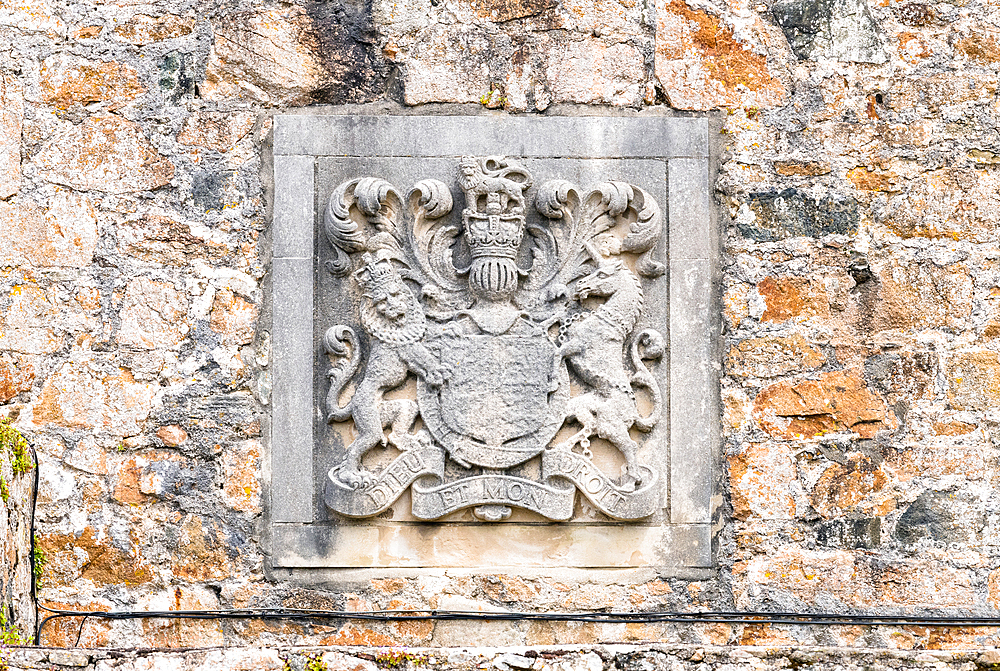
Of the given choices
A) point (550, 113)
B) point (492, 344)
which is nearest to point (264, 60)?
point (550, 113)

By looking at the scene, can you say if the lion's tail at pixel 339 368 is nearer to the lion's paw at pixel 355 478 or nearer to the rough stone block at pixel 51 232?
the lion's paw at pixel 355 478

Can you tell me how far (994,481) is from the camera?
448 centimetres

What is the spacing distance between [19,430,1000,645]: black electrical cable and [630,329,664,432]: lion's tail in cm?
69

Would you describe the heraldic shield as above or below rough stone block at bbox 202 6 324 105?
below

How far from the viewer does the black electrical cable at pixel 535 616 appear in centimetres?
433

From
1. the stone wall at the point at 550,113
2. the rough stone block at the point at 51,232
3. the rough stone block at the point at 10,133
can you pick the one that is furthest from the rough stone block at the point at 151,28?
the rough stone block at the point at 51,232

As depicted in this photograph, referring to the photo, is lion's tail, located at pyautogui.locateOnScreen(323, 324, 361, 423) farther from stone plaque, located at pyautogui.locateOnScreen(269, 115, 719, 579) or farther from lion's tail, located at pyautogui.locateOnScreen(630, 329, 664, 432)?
lion's tail, located at pyautogui.locateOnScreen(630, 329, 664, 432)

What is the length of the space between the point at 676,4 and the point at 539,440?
1.74m

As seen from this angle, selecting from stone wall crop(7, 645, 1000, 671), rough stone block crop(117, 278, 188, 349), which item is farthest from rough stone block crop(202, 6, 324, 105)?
stone wall crop(7, 645, 1000, 671)

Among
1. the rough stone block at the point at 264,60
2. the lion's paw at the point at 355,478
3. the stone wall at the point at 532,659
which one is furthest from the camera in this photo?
the rough stone block at the point at 264,60

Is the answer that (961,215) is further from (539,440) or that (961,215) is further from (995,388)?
(539,440)

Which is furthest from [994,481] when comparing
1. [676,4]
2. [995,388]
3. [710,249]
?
[676,4]

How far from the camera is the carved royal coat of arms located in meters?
4.35

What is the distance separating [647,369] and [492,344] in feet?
1.91
